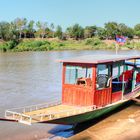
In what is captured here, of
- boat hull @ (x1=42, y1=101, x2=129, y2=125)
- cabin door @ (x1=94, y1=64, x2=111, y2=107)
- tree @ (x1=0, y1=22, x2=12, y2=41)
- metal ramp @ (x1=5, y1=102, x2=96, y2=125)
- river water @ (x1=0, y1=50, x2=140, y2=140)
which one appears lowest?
river water @ (x1=0, y1=50, x2=140, y2=140)

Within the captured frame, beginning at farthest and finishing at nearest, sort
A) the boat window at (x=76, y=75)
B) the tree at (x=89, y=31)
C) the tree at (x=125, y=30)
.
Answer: the tree at (x=125, y=30), the tree at (x=89, y=31), the boat window at (x=76, y=75)

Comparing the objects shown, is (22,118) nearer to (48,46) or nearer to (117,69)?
(117,69)

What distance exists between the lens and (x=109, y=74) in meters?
12.3

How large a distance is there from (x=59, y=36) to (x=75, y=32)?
5610 mm

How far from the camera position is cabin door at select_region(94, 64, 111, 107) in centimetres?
1173

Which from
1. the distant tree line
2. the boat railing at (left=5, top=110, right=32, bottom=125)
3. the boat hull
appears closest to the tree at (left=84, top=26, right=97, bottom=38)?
the distant tree line

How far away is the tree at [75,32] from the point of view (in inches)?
3735

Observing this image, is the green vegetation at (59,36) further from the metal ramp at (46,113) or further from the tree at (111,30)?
the metal ramp at (46,113)

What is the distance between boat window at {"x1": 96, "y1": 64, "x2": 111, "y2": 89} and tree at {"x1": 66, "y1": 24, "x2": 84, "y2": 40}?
82.8m

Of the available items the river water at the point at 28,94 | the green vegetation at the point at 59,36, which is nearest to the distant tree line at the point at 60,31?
the green vegetation at the point at 59,36

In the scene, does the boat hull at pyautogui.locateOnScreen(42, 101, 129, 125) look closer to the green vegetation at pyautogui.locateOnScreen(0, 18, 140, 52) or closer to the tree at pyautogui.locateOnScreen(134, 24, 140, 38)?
the green vegetation at pyautogui.locateOnScreen(0, 18, 140, 52)

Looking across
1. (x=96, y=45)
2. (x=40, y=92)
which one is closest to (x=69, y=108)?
(x=40, y=92)

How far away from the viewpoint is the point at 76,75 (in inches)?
471

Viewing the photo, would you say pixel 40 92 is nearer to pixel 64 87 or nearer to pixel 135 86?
pixel 135 86
